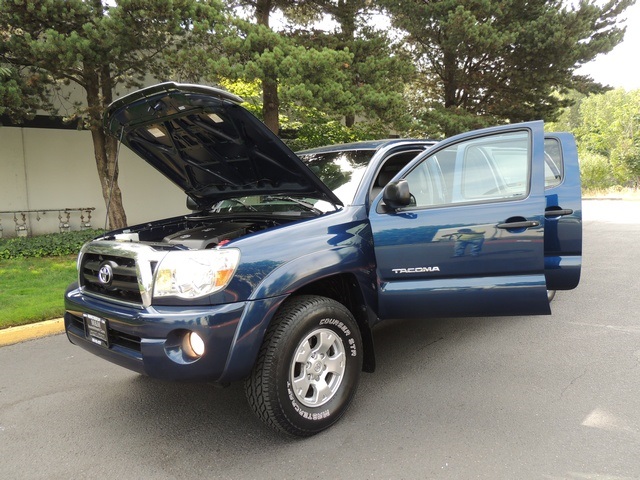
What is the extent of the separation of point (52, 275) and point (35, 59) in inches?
150

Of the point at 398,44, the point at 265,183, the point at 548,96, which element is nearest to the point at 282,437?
the point at 265,183

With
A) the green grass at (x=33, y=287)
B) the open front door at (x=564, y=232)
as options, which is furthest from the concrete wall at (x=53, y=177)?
the open front door at (x=564, y=232)

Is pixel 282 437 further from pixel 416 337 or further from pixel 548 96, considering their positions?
pixel 548 96

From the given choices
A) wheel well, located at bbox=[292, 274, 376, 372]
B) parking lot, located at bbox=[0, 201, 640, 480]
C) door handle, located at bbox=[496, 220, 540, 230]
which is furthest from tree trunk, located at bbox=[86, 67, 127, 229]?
door handle, located at bbox=[496, 220, 540, 230]

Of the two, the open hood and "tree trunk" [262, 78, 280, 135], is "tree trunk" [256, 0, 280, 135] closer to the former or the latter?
"tree trunk" [262, 78, 280, 135]

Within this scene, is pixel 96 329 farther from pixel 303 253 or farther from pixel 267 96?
pixel 267 96

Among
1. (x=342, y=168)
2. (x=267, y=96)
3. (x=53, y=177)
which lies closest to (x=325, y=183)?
(x=342, y=168)

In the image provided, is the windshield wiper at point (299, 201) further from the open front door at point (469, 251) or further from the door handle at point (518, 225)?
the door handle at point (518, 225)

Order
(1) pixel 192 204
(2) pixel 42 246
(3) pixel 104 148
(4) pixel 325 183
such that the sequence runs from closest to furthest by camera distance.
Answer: (4) pixel 325 183 → (1) pixel 192 204 → (2) pixel 42 246 → (3) pixel 104 148

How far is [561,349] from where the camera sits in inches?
162

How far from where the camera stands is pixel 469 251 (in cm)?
312

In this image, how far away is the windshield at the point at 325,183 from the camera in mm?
3421

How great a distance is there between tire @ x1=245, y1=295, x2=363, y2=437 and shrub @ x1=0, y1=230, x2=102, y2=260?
8323 millimetres

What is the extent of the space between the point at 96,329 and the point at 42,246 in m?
7.93
